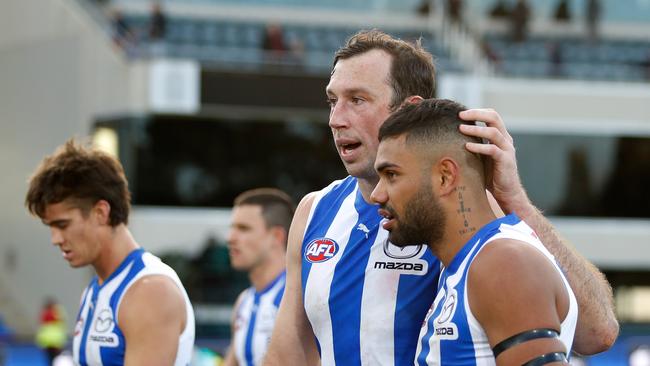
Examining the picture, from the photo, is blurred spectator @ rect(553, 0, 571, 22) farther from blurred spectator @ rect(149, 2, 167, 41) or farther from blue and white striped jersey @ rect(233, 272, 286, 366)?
blue and white striped jersey @ rect(233, 272, 286, 366)

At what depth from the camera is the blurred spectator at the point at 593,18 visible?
22328 millimetres

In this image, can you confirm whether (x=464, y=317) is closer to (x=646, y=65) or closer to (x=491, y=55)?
(x=491, y=55)

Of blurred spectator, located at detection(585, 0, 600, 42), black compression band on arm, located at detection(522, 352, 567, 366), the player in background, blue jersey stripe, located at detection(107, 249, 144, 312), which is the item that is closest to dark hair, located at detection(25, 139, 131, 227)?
blue jersey stripe, located at detection(107, 249, 144, 312)

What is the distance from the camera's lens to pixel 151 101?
61.3 ft

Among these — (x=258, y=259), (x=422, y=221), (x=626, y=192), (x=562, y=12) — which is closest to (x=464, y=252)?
(x=422, y=221)

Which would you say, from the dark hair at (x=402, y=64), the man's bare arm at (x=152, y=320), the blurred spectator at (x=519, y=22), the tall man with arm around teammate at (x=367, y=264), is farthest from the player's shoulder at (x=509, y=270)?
the blurred spectator at (x=519, y=22)

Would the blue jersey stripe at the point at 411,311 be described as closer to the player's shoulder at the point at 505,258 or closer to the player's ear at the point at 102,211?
the player's shoulder at the point at 505,258

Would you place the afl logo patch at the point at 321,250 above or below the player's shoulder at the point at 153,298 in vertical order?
above

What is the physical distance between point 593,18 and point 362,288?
20.0m

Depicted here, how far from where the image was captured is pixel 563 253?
3.28 meters

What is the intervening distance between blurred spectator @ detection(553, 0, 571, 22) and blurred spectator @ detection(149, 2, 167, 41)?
8.21 metres

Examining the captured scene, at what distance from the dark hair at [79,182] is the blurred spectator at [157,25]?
15294 millimetres

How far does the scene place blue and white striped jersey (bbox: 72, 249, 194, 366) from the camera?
14.5ft

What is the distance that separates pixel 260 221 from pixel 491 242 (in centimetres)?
435
